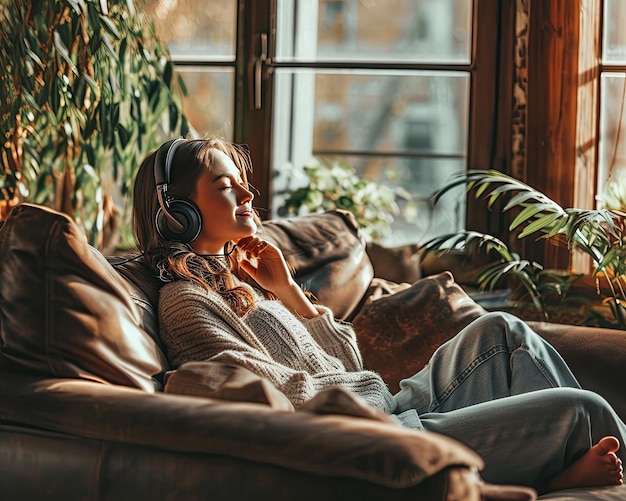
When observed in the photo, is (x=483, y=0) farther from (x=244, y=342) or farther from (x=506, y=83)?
(x=244, y=342)

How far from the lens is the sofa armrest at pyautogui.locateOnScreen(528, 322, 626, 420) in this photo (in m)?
2.20

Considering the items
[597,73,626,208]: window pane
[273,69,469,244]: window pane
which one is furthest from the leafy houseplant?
[597,73,626,208]: window pane

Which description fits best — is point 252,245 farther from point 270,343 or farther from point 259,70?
point 259,70

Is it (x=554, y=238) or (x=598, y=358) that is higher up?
(x=554, y=238)

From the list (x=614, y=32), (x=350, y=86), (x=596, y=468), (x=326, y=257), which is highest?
(x=614, y=32)

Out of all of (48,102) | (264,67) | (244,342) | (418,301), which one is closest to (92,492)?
(244,342)

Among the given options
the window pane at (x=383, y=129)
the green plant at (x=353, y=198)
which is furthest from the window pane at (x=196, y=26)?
the green plant at (x=353, y=198)

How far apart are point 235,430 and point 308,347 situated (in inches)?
27.0

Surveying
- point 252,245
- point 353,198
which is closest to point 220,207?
point 252,245

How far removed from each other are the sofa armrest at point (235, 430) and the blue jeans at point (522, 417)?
1.37ft

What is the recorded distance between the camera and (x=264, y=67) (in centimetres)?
352

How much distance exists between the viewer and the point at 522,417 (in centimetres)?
170

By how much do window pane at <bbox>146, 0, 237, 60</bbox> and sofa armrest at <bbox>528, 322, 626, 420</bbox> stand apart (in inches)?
71.7

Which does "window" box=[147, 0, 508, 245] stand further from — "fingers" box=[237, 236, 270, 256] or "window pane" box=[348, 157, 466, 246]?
"fingers" box=[237, 236, 270, 256]
